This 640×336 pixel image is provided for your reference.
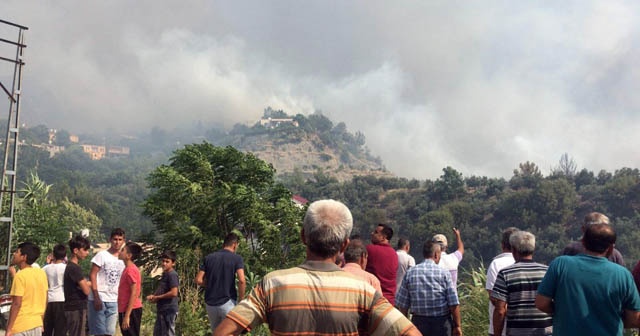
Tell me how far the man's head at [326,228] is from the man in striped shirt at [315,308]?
7 cm

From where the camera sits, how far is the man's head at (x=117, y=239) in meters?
5.72

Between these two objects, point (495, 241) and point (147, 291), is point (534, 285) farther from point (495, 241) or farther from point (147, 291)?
point (495, 241)

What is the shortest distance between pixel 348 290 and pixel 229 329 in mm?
412

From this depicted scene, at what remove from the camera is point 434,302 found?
4637 mm

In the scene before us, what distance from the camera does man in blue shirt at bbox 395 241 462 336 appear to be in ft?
15.2

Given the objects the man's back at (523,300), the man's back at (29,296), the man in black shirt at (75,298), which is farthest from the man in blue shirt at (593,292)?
the man in black shirt at (75,298)

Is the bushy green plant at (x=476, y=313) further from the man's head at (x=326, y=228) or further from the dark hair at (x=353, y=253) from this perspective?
the man's head at (x=326, y=228)

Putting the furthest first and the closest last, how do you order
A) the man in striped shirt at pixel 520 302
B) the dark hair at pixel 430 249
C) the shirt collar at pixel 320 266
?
the dark hair at pixel 430 249, the man in striped shirt at pixel 520 302, the shirt collar at pixel 320 266


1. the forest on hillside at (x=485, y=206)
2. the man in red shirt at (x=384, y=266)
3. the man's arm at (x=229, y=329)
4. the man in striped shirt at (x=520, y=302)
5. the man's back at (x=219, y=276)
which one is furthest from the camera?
the forest on hillside at (x=485, y=206)

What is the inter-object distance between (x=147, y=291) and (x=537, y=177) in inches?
3896

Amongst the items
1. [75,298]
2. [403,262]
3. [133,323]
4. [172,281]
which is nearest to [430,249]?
[403,262]

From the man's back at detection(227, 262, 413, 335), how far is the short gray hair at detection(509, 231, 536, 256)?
7.40 feet

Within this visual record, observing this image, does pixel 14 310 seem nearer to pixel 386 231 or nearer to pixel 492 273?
pixel 386 231

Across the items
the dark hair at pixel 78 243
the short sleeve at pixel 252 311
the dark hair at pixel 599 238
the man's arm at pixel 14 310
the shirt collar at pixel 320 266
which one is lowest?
the man's arm at pixel 14 310
